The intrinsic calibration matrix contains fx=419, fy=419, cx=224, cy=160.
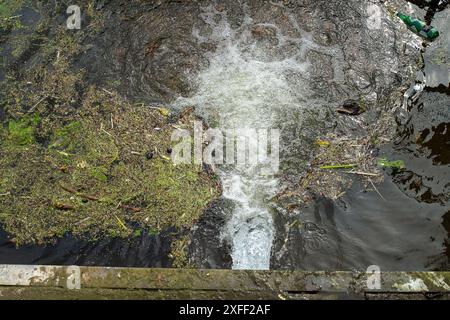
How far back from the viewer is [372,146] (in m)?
5.29

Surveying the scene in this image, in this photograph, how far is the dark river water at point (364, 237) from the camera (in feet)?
14.4

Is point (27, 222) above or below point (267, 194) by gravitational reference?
below

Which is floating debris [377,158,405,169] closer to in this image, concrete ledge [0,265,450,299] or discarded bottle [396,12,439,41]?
concrete ledge [0,265,450,299]

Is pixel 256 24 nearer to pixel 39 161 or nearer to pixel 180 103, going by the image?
pixel 180 103

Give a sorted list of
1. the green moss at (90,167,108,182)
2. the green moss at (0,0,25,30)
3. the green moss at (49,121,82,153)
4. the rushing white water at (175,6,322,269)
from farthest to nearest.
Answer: the green moss at (0,0,25,30) < the green moss at (49,121,82,153) < the green moss at (90,167,108,182) < the rushing white water at (175,6,322,269)

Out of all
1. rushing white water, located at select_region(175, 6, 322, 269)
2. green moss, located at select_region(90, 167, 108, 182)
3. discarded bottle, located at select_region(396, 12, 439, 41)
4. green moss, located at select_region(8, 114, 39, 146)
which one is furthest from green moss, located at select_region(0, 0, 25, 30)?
discarded bottle, located at select_region(396, 12, 439, 41)

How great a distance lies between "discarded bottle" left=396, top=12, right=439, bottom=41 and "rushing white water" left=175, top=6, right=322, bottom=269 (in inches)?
67.7

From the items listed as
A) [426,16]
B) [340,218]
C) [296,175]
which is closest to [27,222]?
[296,175]

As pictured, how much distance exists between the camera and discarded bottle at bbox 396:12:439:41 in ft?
21.1

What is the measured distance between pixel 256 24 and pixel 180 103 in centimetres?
208

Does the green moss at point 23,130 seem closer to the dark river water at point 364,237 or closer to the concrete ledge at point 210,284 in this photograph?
the dark river water at point 364,237

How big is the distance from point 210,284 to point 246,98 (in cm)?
324

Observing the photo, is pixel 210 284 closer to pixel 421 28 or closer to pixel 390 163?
pixel 390 163

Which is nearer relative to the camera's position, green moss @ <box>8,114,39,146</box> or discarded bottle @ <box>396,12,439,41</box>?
green moss @ <box>8,114,39,146</box>
